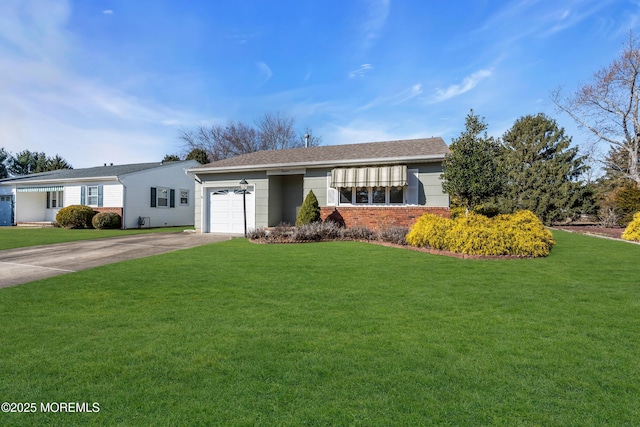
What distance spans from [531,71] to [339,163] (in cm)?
797

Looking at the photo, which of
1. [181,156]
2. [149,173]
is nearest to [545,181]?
[149,173]

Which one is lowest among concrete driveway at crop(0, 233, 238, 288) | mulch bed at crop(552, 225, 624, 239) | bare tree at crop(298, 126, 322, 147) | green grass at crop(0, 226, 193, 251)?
concrete driveway at crop(0, 233, 238, 288)

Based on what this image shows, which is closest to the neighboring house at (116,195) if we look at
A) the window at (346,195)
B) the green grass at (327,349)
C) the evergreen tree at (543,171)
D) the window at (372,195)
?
the window at (346,195)

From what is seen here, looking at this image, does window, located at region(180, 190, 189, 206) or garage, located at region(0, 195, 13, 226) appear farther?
window, located at region(180, 190, 189, 206)

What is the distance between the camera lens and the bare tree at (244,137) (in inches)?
1425

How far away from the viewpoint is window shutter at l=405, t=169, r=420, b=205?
507 inches

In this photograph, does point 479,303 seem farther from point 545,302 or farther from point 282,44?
point 282,44

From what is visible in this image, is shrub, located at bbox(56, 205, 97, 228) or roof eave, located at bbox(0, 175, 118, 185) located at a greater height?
roof eave, located at bbox(0, 175, 118, 185)

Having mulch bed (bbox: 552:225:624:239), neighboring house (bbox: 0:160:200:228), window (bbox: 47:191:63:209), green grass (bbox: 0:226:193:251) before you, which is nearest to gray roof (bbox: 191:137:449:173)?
neighboring house (bbox: 0:160:200:228)

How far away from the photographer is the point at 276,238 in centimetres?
1161

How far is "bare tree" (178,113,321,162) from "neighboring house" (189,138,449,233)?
19132 millimetres

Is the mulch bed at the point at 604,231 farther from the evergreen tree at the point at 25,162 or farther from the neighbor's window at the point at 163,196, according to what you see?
the evergreen tree at the point at 25,162

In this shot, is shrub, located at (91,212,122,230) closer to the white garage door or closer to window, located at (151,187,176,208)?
window, located at (151,187,176,208)

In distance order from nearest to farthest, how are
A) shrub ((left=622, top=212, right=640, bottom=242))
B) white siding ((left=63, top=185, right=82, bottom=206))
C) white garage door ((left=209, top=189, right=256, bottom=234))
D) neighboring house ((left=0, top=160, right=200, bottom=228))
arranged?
shrub ((left=622, top=212, right=640, bottom=242)) → white garage door ((left=209, top=189, right=256, bottom=234)) → neighboring house ((left=0, top=160, right=200, bottom=228)) → white siding ((left=63, top=185, right=82, bottom=206))
